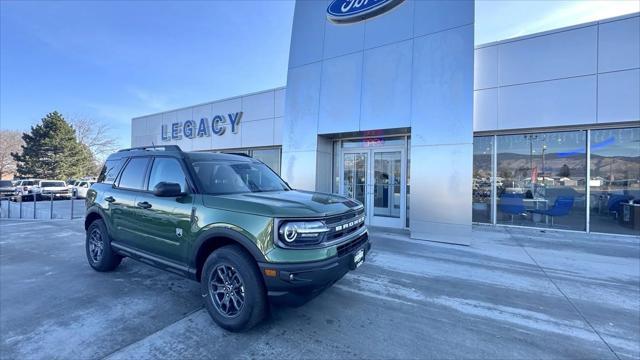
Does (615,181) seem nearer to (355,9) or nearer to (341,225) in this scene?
(355,9)

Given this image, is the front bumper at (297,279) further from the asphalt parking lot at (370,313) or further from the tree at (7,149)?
the tree at (7,149)

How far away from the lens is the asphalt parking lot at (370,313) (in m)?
2.64

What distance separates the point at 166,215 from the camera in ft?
11.5

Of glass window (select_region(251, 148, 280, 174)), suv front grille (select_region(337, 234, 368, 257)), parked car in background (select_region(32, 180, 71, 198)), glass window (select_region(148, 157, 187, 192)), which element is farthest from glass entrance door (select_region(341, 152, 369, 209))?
parked car in background (select_region(32, 180, 71, 198))

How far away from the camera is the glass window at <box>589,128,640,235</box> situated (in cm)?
755

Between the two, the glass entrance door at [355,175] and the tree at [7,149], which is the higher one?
the tree at [7,149]

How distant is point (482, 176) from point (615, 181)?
124 inches

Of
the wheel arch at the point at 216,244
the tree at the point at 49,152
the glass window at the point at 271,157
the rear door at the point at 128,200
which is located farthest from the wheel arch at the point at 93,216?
the tree at the point at 49,152

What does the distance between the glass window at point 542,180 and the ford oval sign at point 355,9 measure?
5258 mm

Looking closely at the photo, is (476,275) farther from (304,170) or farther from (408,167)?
(304,170)

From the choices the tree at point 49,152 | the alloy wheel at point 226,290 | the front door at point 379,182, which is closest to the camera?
the alloy wheel at point 226,290

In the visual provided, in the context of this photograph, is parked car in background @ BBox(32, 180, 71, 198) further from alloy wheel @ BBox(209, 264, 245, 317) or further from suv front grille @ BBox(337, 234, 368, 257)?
suv front grille @ BBox(337, 234, 368, 257)

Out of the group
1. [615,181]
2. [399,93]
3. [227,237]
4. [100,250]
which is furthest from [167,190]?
[615,181]

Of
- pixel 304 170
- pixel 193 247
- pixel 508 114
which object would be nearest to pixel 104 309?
pixel 193 247
